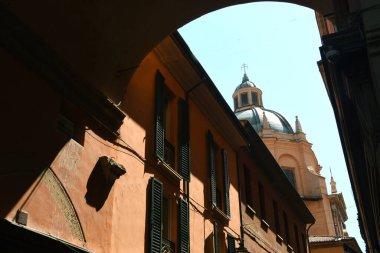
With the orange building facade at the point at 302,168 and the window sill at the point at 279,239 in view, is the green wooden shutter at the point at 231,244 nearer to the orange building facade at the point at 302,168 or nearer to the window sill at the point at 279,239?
the window sill at the point at 279,239

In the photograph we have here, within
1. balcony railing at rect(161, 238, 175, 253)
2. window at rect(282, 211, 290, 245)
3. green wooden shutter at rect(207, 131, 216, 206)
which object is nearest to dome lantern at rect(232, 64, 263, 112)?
window at rect(282, 211, 290, 245)

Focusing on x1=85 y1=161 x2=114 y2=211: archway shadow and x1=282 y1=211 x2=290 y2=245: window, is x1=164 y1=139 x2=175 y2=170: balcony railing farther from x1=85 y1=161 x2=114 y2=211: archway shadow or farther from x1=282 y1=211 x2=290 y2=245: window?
x1=282 y1=211 x2=290 y2=245: window

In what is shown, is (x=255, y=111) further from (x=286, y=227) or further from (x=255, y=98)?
(x=286, y=227)

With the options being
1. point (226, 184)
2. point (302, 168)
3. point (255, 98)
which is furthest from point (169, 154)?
point (255, 98)

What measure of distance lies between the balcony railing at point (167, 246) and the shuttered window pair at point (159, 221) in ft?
0.56

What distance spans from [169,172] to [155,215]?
129 cm

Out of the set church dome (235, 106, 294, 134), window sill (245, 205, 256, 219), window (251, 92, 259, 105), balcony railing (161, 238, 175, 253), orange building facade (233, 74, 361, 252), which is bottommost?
balcony railing (161, 238, 175, 253)

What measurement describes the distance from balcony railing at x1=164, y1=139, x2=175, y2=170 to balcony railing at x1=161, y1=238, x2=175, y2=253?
1.74 m

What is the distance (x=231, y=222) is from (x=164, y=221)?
13.0 feet

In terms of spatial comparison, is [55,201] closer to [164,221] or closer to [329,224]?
[164,221]

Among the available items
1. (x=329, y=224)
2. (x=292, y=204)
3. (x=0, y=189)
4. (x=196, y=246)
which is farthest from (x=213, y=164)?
(x=329, y=224)

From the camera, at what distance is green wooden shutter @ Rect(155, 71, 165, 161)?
1096 centimetres

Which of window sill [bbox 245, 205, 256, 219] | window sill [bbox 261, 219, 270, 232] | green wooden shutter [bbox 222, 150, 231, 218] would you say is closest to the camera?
green wooden shutter [bbox 222, 150, 231, 218]

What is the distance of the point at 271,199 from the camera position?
20.4m
